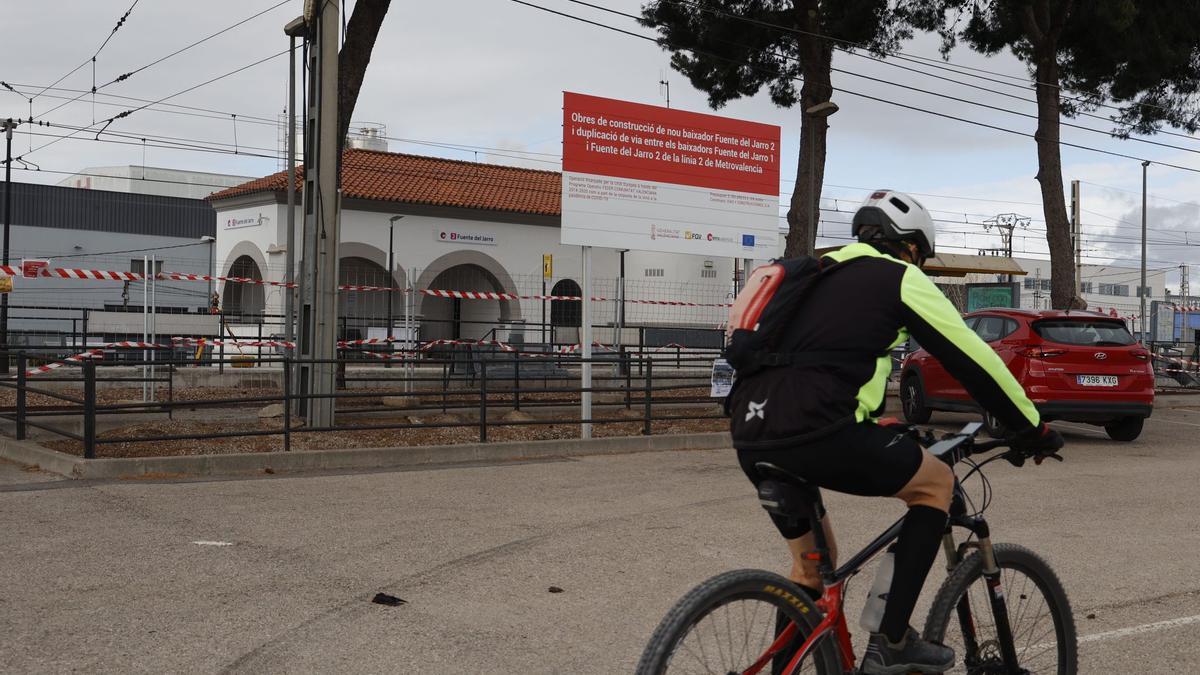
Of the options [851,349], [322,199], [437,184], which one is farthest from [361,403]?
[437,184]

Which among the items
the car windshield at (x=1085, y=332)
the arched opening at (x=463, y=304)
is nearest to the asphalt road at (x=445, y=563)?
the car windshield at (x=1085, y=332)

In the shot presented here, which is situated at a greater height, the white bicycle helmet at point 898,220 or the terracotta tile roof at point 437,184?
the terracotta tile roof at point 437,184

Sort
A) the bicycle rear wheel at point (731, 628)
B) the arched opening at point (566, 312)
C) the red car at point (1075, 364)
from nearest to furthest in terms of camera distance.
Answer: the bicycle rear wheel at point (731, 628), the red car at point (1075, 364), the arched opening at point (566, 312)

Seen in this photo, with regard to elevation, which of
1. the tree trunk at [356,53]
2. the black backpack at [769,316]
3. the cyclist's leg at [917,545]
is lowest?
the cyclist's leg at [917,545]

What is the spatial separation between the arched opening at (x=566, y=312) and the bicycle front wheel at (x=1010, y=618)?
25.1m

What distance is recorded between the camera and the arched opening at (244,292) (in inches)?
1325

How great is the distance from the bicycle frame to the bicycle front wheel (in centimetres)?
1

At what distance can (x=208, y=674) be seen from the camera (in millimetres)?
4266

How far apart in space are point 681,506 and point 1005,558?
5277 millimetres

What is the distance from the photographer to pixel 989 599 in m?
3.44

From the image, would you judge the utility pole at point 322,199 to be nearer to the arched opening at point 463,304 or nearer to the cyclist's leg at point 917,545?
the cyclist's leg at point 917,545

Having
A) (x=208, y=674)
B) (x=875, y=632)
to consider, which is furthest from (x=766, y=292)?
(x=208, y=674)

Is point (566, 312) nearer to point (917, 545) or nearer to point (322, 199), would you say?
point (322, 199)

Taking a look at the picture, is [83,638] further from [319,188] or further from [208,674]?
[319,188]
